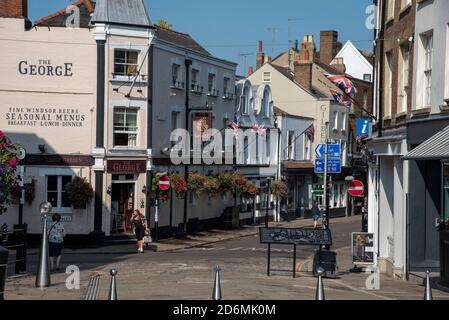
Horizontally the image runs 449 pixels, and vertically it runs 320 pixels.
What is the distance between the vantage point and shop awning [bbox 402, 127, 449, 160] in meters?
17.7

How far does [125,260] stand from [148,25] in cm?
1373

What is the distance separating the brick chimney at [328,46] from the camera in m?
81.1

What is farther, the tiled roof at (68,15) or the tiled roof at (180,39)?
the tiled roof at (180,39)

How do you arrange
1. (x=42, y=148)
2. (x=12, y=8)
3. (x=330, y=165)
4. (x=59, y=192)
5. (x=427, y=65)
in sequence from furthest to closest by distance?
(x=12, y=8)
(x=59, y=192)
(x=42, y=148)
(x=330, y=165)
(x=427, y=65)

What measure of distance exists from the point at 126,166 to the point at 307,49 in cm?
3418

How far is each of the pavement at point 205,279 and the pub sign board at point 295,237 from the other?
100cm

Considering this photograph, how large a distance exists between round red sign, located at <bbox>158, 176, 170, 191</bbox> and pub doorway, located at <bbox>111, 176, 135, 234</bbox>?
1298 millimetres

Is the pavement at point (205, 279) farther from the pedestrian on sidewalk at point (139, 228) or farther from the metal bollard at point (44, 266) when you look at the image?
the pedestrian on sidewalk at point (139, 228)

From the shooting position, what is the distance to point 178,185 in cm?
4094

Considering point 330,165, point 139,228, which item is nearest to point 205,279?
point 139,228

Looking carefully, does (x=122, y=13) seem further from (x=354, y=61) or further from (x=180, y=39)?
(x=354, y=61)

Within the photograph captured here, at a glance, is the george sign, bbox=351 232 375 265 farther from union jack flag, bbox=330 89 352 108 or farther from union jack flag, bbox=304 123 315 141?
union jack flag, bbox=304 123 315 141

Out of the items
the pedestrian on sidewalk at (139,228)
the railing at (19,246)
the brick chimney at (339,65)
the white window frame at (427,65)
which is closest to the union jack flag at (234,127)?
the pedestrian on sidewalk at (139,228)

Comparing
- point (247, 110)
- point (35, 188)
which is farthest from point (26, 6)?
point (247, 110)
